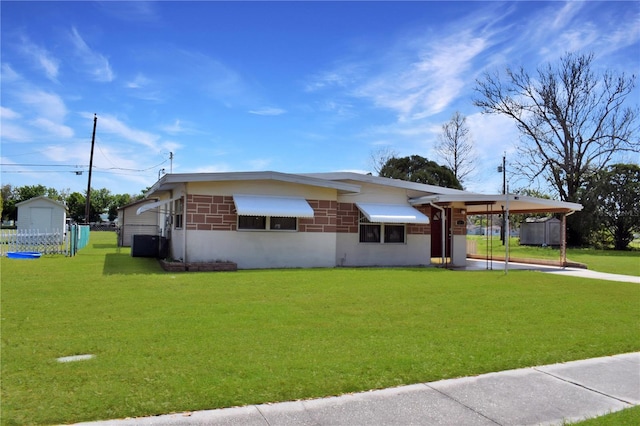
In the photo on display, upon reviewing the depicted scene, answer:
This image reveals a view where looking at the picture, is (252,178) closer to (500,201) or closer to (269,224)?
(269,224)

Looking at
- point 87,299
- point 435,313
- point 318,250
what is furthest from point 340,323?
point 318,250

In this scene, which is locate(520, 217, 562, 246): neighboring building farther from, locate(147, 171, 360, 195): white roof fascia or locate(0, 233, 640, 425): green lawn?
locate(0, 233, 640, 425): green lawn

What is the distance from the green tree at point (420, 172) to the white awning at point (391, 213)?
2319cm

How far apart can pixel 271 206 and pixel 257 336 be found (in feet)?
28.2

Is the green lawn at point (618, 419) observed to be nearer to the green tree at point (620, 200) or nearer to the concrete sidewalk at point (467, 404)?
the concrete sidewalk at point (467, 404)

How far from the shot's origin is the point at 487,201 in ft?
56.5

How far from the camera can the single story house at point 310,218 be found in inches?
569

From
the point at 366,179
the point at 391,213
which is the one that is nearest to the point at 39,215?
the point at 366,179

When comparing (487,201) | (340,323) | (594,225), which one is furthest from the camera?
(594,225)

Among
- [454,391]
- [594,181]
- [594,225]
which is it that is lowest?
[454,391]

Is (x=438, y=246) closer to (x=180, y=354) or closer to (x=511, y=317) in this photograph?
(x=511, y=317)

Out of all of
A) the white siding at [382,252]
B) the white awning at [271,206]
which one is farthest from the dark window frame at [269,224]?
the white siding at [382,252]

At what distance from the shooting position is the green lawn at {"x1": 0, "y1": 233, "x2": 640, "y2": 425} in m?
4.26

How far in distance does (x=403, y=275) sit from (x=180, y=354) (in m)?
9.17
